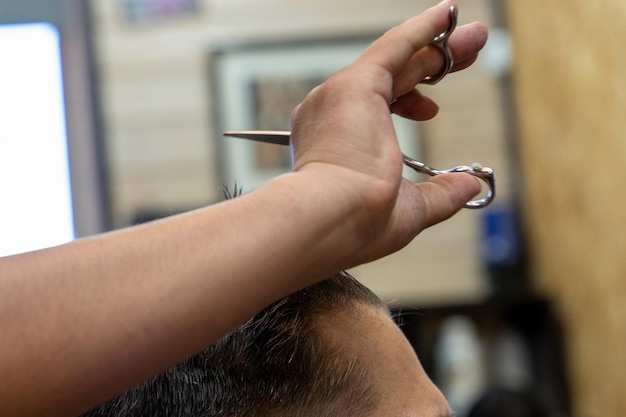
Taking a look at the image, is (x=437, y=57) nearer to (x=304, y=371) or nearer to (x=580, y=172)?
(x=304, y=371)

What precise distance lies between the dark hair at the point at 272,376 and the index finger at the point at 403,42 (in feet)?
0.95

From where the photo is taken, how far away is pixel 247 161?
376 cm

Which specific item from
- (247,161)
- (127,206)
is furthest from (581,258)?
(127,206)

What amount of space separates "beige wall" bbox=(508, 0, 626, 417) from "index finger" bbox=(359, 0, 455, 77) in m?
1.49

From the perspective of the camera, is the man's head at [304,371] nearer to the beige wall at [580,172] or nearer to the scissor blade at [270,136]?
the scissor blade at [270,136]

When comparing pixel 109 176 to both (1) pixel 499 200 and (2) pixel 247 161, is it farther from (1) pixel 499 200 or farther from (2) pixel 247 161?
(1) pixel 499 200

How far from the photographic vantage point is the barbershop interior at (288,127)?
3.40 metres

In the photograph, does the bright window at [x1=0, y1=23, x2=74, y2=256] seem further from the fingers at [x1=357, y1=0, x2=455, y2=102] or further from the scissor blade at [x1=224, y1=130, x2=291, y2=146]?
the fingers at [x1=357, y1=0, x2=455, y2=102]

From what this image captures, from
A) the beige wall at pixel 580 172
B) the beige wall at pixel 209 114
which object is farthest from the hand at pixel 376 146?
the beige wall at pixel 209 114

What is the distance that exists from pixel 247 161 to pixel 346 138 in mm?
3130

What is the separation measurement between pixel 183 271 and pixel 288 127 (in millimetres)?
2955

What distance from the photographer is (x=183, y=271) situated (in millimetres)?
584

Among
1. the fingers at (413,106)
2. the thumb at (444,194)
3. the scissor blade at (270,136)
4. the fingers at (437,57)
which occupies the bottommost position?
the thumb at (444,194)

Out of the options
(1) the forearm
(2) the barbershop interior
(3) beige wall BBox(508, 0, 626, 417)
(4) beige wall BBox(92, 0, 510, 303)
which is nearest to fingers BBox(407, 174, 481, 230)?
(1) the forearm
